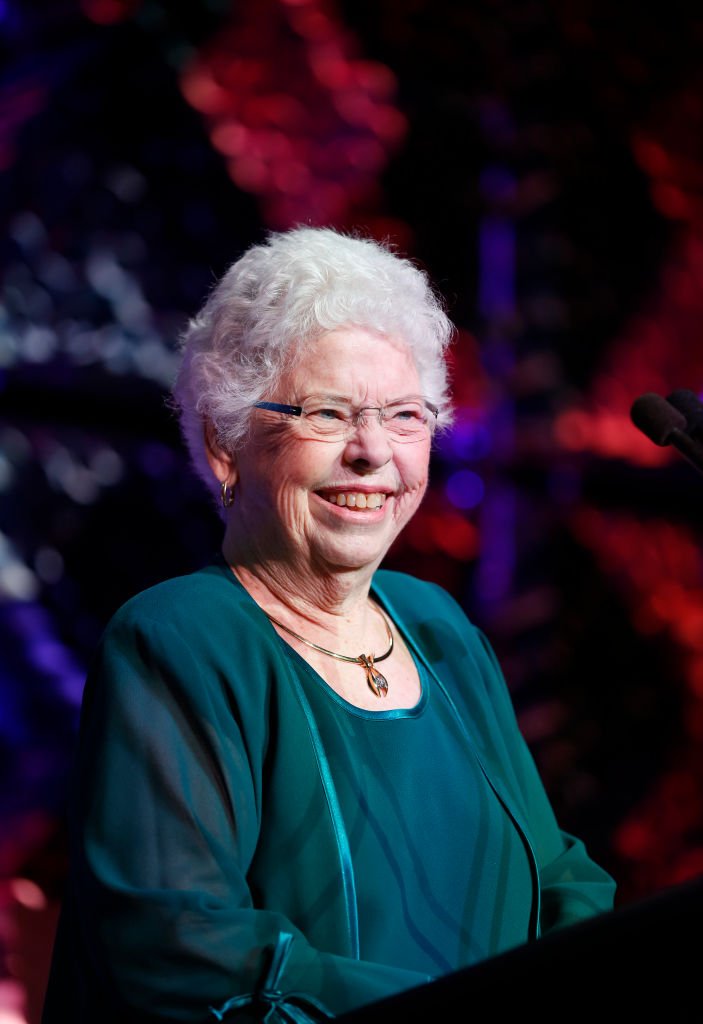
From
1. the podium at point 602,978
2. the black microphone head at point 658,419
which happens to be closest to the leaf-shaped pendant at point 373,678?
the black microphone head at point 658,419

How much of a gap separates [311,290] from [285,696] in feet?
1.71

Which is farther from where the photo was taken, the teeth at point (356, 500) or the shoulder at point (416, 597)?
the shoulder at point (416, 597)

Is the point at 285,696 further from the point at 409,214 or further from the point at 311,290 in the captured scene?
the point at 409,214

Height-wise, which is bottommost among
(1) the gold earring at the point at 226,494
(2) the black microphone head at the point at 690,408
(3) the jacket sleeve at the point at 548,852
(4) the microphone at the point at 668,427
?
(3) the jacket sleeve at the point at 548,852

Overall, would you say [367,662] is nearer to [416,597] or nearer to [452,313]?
[416,597]

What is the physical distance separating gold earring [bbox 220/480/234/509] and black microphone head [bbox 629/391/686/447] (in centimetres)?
56

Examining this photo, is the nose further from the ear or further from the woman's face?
the ear

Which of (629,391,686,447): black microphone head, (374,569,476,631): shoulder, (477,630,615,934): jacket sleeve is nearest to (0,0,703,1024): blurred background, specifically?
(374,569,476,631): shoulder

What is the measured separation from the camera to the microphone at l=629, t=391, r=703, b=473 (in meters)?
1.12

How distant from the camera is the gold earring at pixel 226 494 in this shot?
142 centimetres

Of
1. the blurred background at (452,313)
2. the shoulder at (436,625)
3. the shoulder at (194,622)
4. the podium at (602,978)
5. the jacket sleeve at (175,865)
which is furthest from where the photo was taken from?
the blurred background at (452,313)

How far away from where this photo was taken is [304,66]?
3080mm

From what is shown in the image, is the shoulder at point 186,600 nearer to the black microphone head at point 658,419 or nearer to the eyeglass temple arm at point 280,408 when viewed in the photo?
the eyeglass temple arm at point 280,408

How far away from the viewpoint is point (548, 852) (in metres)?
1.52
